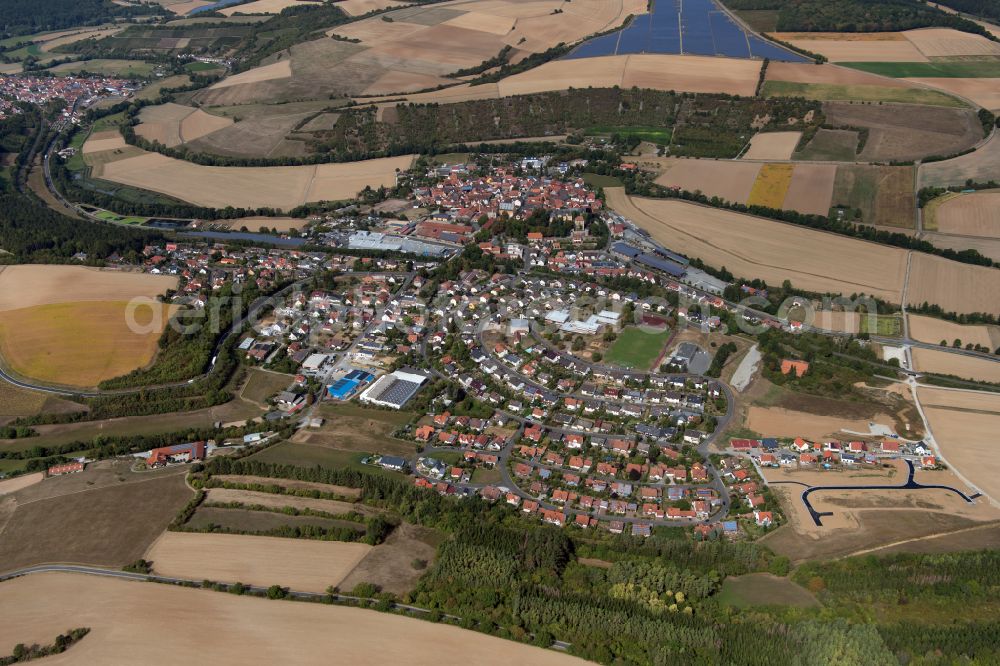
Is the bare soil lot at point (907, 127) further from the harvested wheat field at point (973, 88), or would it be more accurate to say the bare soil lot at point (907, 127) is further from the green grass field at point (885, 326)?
the green grass field at point (885, 326)

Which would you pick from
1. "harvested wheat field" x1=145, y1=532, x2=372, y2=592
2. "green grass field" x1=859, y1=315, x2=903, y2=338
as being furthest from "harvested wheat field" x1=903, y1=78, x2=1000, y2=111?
"harvested wheat field" x1=145, y1=532, x2=372, y2=592

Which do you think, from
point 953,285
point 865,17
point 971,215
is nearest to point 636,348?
point 953,285

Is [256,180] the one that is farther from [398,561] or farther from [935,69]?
[935,69]

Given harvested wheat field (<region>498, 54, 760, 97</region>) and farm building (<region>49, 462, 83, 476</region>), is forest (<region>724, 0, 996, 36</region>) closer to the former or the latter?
harvested wheat field (<region>498, 54, 760, 97</region>)

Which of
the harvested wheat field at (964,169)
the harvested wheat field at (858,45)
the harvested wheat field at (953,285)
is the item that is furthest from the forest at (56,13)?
the harvested wheat field at (953,285)

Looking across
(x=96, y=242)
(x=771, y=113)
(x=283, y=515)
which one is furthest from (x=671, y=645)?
(x=771, y=113)

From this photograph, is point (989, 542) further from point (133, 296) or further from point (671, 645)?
point (133, 296)
